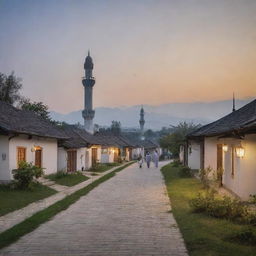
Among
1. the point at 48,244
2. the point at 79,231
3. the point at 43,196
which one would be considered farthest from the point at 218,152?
the point at 48,244

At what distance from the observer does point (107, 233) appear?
908 centimetres

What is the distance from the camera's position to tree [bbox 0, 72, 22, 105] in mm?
46531

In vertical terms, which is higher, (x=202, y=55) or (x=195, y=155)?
(x=202, y=55)

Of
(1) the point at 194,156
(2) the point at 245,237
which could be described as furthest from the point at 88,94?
(2) the point at 245,237

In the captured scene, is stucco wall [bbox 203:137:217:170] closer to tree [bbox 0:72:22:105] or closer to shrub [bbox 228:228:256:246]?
shrub [bbox 228:228:256:246]

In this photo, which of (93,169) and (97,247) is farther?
(93,169)

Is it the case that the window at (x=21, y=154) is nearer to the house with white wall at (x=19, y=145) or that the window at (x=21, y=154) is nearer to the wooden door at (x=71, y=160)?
the house with white wall at (x=19, y=145)

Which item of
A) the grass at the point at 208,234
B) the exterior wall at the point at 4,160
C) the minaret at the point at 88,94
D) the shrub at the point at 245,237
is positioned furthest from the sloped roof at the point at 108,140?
the shrub at the point at 245,237

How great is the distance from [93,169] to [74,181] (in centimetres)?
1266

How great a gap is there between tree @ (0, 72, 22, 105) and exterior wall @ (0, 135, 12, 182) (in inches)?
1173

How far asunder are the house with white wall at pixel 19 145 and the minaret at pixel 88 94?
35802 millimetres

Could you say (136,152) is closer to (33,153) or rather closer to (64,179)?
(64,179)

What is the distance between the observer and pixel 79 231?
30.5ft

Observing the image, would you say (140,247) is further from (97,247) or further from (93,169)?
(93,169)
